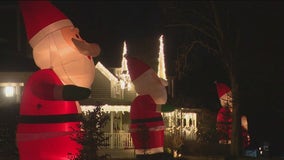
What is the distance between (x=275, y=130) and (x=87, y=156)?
25492 millimetres

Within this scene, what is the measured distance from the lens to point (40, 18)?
10.3 metres

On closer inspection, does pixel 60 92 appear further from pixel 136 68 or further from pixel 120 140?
pixel 120 140

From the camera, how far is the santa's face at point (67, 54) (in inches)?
407

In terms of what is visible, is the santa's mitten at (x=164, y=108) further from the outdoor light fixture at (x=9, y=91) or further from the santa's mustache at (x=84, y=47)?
the outdoor light fixture at (x=9, y=91)

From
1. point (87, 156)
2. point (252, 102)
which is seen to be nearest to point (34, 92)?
point (87, 156)

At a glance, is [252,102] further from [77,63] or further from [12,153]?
[77,63]

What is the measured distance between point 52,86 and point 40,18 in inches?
53.2

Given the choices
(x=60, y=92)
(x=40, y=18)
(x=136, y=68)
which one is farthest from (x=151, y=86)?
(x=60, y=92)

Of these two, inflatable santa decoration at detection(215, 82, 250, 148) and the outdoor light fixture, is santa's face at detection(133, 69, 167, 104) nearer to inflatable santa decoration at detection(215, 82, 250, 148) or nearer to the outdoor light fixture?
inflatable santa decoration at detection(215, 82, 250, 148)

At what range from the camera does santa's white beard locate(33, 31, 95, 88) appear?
10344 millimetres

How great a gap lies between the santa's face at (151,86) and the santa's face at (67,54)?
555 cm

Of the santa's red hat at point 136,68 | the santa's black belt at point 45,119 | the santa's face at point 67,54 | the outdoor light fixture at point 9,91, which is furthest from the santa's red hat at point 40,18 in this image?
the outdoor light fixture at point 9,91

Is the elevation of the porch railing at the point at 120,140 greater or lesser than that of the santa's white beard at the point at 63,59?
lesser

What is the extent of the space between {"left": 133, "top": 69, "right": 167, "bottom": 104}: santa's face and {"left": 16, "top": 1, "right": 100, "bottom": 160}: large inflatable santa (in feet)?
17.7
